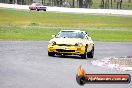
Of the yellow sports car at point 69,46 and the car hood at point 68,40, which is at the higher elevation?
the car hood at point 68,40

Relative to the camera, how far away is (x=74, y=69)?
58.9ft

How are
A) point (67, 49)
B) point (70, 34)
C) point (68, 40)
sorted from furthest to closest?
1. point (70, 34)
2. point (68, 40)
3. point (67, 49)

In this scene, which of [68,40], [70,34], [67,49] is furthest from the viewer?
[70,34]

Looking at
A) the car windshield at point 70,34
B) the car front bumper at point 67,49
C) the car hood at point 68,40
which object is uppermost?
the car windshield at point 70,34

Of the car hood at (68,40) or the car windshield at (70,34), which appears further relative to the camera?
the car windshield at (70,34)

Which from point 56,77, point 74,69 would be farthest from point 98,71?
point 56,77

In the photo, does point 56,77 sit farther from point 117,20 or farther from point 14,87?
point 117,20

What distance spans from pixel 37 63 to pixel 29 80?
586cm

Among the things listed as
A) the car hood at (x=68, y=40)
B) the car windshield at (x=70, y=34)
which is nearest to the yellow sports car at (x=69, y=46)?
the car hood at (x=68, y=40)

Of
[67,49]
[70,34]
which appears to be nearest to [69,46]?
[67,49]

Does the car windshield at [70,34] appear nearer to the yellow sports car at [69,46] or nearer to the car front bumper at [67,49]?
the yellow sports car at [69,46]

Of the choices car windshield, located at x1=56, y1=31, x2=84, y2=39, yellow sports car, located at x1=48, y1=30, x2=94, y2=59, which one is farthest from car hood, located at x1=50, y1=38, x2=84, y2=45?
car windshield, located at x1=56, y1=31, x2=84, y2=39

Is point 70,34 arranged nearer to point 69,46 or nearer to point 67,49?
point 69,46

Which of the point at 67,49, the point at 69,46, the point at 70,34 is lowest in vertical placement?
the point at 67,49
